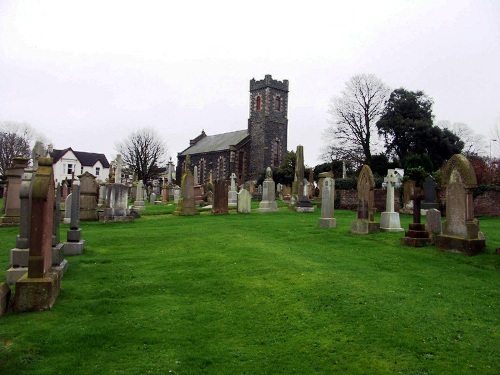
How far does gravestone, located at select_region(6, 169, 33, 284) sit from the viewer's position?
7121mm

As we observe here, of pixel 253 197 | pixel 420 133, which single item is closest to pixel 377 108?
pixel 420 133

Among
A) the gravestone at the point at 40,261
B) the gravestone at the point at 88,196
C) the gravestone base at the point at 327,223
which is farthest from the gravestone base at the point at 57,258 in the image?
the gravestone at the point at 88,196

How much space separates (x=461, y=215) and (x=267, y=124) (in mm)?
52833

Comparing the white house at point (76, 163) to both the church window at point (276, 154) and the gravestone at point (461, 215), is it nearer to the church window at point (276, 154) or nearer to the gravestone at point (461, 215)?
the church window at point (276, 154)

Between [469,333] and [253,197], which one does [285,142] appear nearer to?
[253,197]

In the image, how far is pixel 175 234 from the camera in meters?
13.4

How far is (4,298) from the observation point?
557cm

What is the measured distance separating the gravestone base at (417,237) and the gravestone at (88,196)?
42.2ft

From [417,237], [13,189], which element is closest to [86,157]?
[13,189]

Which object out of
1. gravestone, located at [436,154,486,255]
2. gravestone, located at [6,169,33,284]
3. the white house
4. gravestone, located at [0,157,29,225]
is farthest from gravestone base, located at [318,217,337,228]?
the white house

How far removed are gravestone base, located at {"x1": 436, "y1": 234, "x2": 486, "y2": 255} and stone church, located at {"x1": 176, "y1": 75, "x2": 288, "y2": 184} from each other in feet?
165

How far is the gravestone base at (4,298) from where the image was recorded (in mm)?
5500

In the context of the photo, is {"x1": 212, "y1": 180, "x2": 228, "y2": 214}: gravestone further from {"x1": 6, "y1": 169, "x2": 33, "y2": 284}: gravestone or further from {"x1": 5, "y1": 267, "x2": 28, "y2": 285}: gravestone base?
{"x1": 5, "y1": 267, "x2": 28, "y2": 285}: gravestone base

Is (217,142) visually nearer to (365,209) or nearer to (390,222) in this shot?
(365,209)
